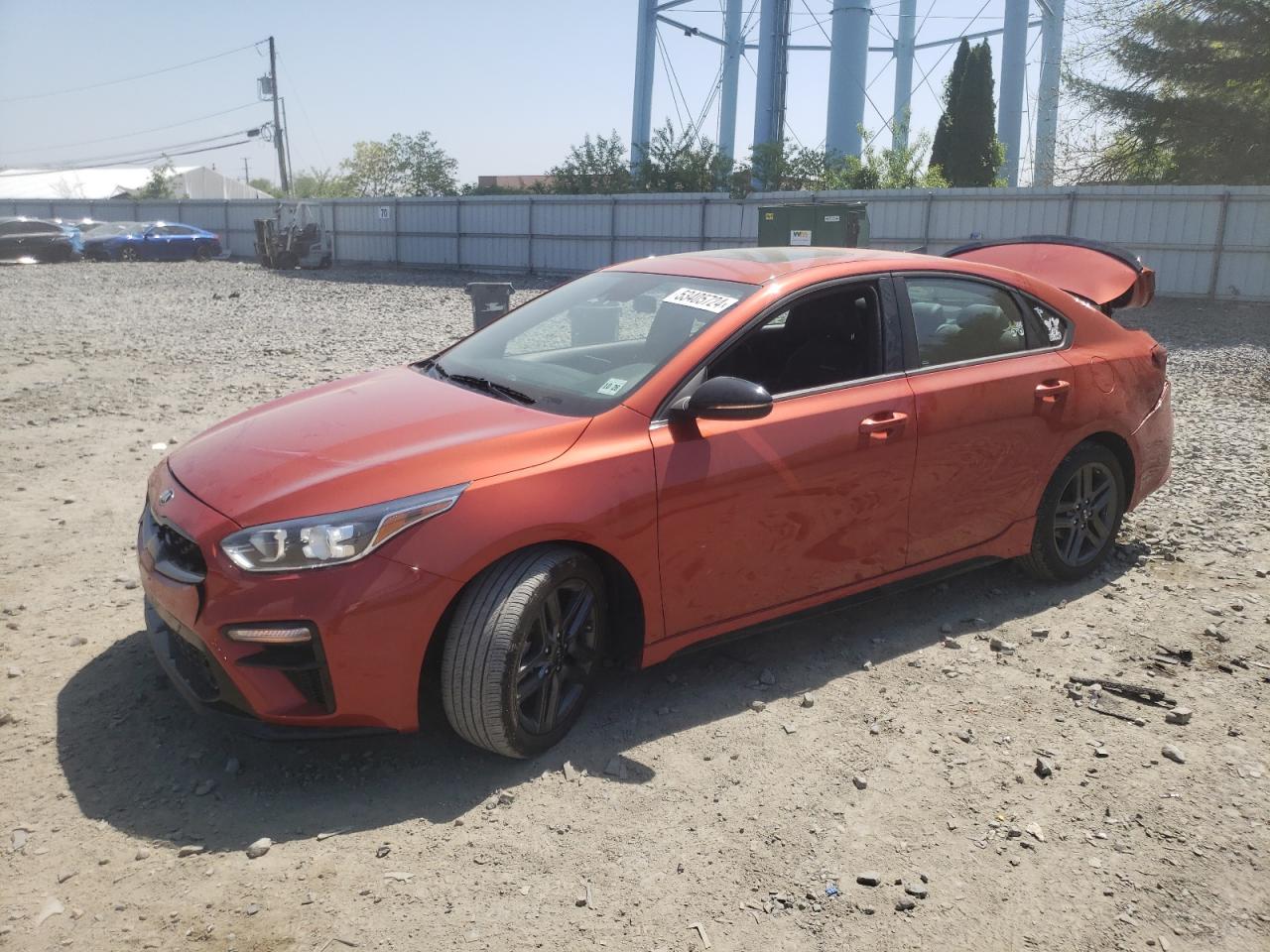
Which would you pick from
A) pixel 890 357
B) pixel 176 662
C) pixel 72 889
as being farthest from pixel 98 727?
pixel 890 357

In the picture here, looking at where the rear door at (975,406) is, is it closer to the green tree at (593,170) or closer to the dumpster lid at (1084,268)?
the dumpster lid at (1084,268)

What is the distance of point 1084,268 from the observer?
521 centimetres

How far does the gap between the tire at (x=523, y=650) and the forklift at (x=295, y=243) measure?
29.3 m

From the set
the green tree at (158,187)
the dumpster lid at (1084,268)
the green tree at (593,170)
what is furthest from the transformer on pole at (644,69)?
the green tree at (158,187)

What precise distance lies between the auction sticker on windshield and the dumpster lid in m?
1.65

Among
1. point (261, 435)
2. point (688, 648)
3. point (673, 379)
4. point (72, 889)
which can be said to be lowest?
point (72, 889)

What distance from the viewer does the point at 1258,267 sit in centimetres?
1742

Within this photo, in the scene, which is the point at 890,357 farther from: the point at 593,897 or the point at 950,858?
the point at 593,897

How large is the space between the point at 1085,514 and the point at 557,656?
2.84 meters

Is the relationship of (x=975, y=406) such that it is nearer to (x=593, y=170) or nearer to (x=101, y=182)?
(x=593, y=170)

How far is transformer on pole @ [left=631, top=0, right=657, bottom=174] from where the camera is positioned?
3622 centimetres

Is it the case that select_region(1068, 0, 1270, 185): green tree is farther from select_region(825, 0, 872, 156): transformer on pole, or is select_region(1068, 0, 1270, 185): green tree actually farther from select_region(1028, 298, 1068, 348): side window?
select_region(1028, 298, 1068, 348): side window

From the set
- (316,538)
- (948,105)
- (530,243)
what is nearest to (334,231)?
(530,243)

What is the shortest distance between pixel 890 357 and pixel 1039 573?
57.8 inches
